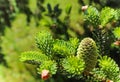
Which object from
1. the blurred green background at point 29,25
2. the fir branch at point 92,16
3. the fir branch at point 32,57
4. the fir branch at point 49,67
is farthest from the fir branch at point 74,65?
the blurred green background at point 29,25

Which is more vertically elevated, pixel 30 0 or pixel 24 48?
pixel 30 0

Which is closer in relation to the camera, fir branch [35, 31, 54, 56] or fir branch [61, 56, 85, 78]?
fir branch [61, 56, 85, 78]

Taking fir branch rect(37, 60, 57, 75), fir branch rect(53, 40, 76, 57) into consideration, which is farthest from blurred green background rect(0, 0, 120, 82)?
fir branch rect(37, 60, 57, 75)

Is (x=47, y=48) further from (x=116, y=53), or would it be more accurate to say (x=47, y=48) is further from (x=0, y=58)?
(x=0, y=58)

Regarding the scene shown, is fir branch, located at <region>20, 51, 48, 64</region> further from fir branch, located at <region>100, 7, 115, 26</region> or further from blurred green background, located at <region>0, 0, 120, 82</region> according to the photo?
blurred green background, located at <region>0, 0, 120, 82</region>

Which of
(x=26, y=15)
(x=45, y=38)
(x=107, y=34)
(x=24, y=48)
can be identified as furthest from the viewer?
(x=26, y=15)

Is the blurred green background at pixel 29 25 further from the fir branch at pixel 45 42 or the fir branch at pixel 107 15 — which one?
the fir branch at pixel 45 42

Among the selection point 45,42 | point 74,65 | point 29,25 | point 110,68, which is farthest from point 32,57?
point 29,25

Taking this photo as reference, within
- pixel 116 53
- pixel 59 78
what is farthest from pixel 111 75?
pixel 59 78
